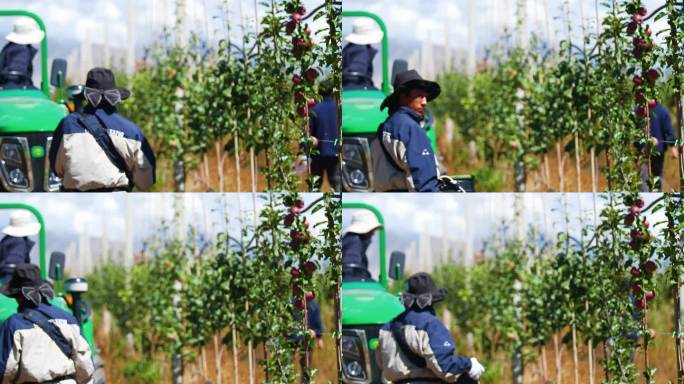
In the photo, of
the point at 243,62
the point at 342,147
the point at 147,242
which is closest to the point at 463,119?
the point at 342,147

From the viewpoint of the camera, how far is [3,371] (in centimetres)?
703

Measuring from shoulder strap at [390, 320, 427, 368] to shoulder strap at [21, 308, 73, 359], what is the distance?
1700 millimetres

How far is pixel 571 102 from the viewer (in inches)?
295

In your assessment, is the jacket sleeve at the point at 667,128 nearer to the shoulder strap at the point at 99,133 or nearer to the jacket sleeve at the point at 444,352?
the jacket sleeve at the point at 444,352

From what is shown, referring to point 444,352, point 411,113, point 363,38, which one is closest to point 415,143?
point 411,113

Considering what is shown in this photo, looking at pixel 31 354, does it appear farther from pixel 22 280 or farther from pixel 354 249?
pixel 354 249

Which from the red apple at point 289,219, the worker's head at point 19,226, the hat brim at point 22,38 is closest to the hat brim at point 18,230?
the worker's head at point 19,226

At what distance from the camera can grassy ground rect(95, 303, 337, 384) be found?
726cm

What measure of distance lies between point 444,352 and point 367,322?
44cm

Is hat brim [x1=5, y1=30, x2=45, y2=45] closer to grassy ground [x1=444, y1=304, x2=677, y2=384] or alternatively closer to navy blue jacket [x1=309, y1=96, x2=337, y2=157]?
navy blue jacket [x1=309, y1=96, x2=337, y2=157]

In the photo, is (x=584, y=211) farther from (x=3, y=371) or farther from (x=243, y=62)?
(x=3, y=371)

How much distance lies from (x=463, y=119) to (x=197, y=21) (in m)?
1.52

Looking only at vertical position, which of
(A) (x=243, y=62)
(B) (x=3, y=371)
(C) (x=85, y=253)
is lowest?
(B) (x=3, y=371)

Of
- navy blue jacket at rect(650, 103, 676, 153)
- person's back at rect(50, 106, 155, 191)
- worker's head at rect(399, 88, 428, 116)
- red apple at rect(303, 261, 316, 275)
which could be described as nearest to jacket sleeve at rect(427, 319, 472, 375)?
red apple at rect(303, 261, 316, 275)
